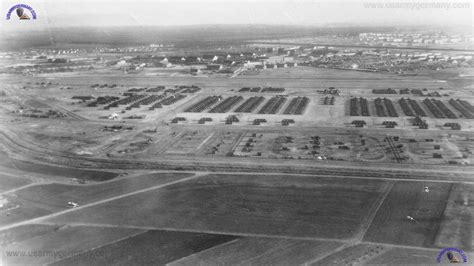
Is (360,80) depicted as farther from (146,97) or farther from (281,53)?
(281,53)

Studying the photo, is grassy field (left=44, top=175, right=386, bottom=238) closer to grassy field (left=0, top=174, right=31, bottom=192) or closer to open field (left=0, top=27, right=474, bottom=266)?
open field (left=0, top=27, right=474, bottom=266)

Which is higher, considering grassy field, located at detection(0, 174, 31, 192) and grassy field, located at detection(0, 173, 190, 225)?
grassy field, located at detection(0, 174, 31, 192)

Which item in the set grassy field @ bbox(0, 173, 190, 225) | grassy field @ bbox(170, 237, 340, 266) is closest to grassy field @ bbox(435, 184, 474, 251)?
grassy field @ bbox(170, 237, 340, 266)

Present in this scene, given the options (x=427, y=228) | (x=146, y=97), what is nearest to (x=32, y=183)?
(x=427, y=228)

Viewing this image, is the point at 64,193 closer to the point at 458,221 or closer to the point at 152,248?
the point at 152,248

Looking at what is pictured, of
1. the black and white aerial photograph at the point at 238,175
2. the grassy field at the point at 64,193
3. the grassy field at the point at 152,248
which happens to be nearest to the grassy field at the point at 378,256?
Result: the black and white aerial photograph at the point at 238,175

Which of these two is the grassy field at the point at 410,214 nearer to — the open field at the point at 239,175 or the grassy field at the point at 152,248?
the open field at the point at 239,175
